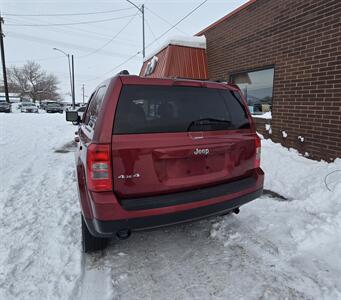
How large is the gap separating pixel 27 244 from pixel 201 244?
201 cm

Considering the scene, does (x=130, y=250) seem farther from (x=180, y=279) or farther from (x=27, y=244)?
(x=27, y=244)

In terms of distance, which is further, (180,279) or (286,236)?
(286,236)

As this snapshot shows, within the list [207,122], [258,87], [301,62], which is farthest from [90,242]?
[258,87]

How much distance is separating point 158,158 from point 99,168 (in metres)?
0.50

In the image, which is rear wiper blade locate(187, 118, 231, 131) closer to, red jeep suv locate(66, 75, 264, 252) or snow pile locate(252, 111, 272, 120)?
red jeep suv locate(66, 75, 264, 252)

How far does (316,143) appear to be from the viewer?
17.5 ft

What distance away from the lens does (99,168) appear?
2.15 metres

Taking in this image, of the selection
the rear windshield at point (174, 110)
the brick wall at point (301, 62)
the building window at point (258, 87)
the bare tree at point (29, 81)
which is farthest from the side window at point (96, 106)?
the bare tree at point (29, 81)

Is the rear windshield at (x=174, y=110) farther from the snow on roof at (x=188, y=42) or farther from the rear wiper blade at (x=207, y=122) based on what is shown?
the snow on roof at (x=188, y=42)

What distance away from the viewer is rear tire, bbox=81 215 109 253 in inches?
110

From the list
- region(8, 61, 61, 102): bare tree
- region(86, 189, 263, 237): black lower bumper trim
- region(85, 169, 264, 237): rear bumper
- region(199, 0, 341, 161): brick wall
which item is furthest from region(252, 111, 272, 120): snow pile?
region(8, 61, 61, 102): bare tree

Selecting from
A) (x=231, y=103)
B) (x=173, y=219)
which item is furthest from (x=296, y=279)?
(x=231, y=103)

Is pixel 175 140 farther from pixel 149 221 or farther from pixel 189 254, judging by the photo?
pixel 189 254

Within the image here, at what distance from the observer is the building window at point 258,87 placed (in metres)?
7.06
